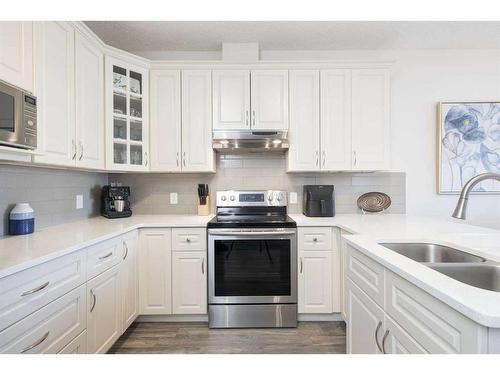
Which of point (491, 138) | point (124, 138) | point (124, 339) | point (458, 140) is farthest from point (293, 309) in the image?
point (491, 138)

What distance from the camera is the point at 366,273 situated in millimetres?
1188

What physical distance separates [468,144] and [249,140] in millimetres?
2273

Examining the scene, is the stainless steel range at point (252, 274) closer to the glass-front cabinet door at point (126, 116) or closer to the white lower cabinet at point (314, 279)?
the white lower cabinet at point (314, 279)

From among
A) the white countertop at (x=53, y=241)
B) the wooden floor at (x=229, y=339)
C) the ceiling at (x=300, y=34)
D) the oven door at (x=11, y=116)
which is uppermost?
the ceiling at (x=300, y=34)

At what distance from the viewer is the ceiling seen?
7.57ft

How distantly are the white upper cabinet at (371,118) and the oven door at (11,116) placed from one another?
2.41 meters

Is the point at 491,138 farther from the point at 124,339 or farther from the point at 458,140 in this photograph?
the point at 124,339

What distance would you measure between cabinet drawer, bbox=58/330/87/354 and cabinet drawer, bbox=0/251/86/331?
28 cm

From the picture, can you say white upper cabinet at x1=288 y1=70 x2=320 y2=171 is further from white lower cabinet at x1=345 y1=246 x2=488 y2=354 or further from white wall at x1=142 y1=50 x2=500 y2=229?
white lower cabinet at x1=345 y1=246 x2=488 y2=354

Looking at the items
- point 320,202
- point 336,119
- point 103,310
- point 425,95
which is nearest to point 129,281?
point 103,310

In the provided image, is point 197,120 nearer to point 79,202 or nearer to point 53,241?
point 79,202

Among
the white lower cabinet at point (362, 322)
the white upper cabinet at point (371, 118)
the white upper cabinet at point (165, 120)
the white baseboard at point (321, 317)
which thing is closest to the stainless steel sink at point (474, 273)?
the white lower cabinet at point (362, 322)

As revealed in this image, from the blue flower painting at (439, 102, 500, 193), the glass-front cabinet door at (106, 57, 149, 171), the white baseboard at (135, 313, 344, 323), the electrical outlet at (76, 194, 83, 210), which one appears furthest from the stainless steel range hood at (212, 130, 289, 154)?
the blue flower painting at (439, 102, 500, 193)

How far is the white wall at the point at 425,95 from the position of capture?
270 cm
